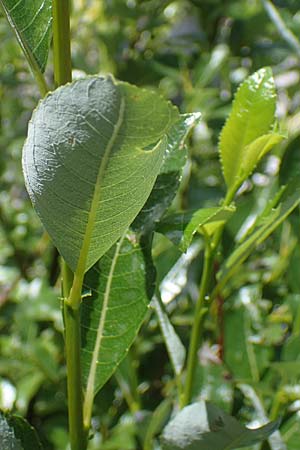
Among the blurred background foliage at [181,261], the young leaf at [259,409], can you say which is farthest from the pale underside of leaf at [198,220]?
the young leaf at [259,409]

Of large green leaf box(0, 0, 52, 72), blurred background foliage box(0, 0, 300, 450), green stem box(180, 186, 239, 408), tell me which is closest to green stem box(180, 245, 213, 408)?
green stem box(180, 186, 239, 408)

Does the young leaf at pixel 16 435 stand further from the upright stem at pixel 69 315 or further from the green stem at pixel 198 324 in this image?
the green stem at pixel 198 324

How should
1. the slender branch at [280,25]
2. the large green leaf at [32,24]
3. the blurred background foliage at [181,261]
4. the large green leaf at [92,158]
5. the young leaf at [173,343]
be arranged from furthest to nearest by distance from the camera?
the slender branch at [280,25] < the blurred background foliage at [181,261] < the young leaf at [173,343] < the large green leaf at [32,24] < the large green leaf at [92,158]

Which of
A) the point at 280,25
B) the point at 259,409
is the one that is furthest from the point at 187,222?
the point at 280,25

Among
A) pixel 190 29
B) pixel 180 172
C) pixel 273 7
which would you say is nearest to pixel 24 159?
A: pixel 180 172

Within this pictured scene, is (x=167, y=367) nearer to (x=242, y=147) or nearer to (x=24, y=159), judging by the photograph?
(x=242, y=147)

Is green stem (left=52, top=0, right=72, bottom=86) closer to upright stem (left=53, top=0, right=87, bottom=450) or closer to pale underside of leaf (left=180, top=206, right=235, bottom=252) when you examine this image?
upright stem (left=53, top=0, right=87, bottom=450)
